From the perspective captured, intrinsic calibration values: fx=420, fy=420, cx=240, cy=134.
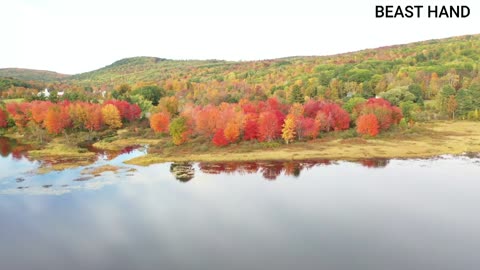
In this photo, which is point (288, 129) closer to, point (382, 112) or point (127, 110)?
point (382, 112)

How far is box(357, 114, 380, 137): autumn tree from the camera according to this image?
76938mm

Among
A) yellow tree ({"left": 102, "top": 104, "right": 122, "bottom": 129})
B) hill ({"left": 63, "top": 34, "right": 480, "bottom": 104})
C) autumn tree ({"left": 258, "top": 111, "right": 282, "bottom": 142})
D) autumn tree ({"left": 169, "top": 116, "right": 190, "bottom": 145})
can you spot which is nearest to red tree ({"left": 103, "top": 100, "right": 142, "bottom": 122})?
yellow tree ({"left": 102, "top": 104, "right": 122, "bottom": 129})

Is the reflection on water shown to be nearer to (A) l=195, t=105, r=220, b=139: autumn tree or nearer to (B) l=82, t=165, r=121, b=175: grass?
(B) l=82, t=165, r=121, b=175: grass

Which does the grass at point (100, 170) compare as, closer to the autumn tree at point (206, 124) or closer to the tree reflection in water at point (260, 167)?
the tree reflection in water at point (260, 167)

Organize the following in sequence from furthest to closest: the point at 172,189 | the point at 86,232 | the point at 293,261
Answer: the point at 172,189 < the point at 86,232 < the point at 293,261

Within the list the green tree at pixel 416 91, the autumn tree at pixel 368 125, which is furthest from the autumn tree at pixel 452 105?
the autumn tree at pixel 368 125

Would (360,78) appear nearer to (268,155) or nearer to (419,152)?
(419,152)

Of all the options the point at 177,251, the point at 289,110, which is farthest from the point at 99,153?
the point at 177,251

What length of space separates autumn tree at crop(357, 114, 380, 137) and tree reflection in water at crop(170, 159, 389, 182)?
47.3 ft

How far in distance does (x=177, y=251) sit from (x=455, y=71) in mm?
130361

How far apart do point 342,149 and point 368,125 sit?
37.2ft

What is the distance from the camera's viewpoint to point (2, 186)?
165 ft

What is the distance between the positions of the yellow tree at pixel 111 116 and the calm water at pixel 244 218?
36.2 m

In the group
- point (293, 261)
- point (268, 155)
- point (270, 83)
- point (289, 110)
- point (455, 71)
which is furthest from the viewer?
point (270, 83)
